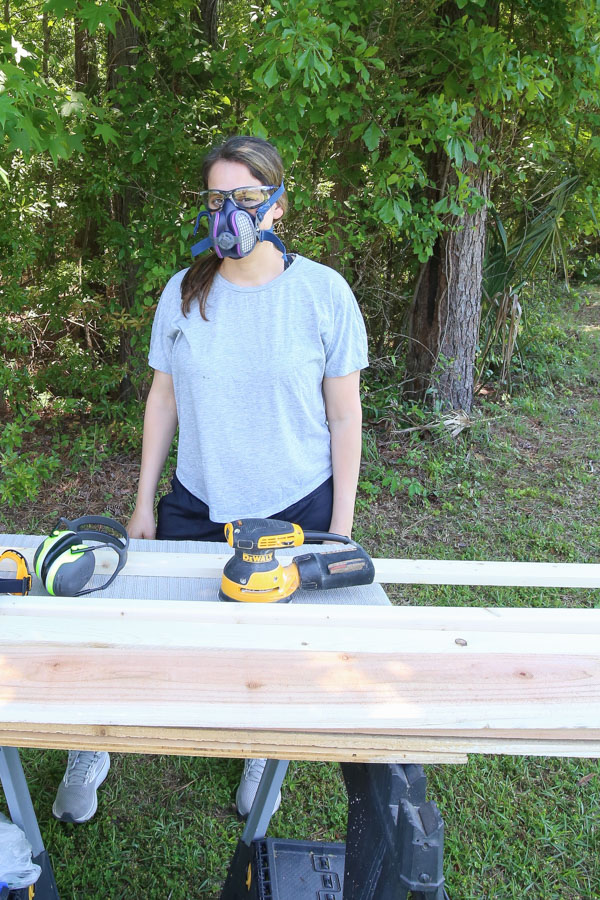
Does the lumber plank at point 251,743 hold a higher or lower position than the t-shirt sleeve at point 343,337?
lower

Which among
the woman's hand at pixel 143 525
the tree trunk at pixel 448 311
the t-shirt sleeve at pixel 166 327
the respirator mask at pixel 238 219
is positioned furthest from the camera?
the tree trunk at pixel 448 311

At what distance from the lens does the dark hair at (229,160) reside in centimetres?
203

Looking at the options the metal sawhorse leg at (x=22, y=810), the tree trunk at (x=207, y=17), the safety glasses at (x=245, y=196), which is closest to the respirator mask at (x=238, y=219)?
the safety glasses at (x=245, y=196)

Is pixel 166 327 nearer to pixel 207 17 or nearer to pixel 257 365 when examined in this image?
pixel 257 365

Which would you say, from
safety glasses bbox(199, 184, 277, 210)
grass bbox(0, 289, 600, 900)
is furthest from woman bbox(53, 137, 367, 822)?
grass bbox(0, 289, 600, 900)

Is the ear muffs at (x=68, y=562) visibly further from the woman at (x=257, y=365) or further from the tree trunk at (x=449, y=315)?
the tree trunk at (x=449, y=315)

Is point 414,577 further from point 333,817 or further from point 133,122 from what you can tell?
point 133,122

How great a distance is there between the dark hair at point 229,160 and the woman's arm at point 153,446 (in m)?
0.32

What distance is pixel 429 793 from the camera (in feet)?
8.80

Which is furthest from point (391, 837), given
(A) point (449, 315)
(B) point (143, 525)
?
(A) point (449, 315)

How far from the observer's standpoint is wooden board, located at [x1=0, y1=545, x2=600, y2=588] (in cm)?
188

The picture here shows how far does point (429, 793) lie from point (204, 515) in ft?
4.81

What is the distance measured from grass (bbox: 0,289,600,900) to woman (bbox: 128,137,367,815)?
1.15m

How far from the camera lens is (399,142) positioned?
3938 millimetres
